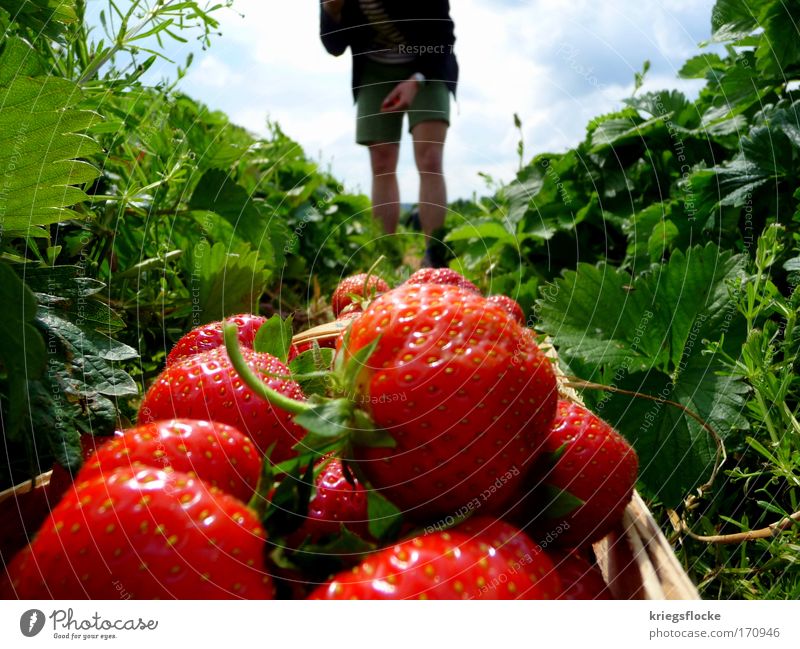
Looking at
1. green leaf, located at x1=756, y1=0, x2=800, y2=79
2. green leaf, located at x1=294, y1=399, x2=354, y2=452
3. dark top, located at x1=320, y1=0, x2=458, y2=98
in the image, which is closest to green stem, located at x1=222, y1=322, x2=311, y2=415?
green leaf, located at x1=294, y1=399, x2=354, y2=452

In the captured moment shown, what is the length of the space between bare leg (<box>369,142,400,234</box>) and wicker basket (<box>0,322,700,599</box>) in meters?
0.39

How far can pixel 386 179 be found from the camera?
51.9 inches

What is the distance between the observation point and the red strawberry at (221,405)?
0.59 m

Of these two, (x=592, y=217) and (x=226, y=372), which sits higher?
(x=592, y=217)

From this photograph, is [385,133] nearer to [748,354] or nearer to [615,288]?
[615,288]

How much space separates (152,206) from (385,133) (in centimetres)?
41

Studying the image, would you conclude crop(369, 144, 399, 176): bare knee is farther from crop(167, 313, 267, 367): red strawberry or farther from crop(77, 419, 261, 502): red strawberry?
crop(77, 419, 261, 502): red strawberry

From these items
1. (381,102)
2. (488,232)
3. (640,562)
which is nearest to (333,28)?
(381,102)

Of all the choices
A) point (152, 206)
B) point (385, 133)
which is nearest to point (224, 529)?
point (385, 133)

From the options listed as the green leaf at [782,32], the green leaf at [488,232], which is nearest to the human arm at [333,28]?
the green leaf at [782,32]

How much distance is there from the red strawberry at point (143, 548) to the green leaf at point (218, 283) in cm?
61

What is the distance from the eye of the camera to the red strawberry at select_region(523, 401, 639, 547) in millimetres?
606

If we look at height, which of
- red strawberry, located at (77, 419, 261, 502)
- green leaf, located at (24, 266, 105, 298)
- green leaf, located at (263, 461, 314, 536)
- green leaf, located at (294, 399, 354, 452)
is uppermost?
green leaf, located at (24, 266, 105, 298)
